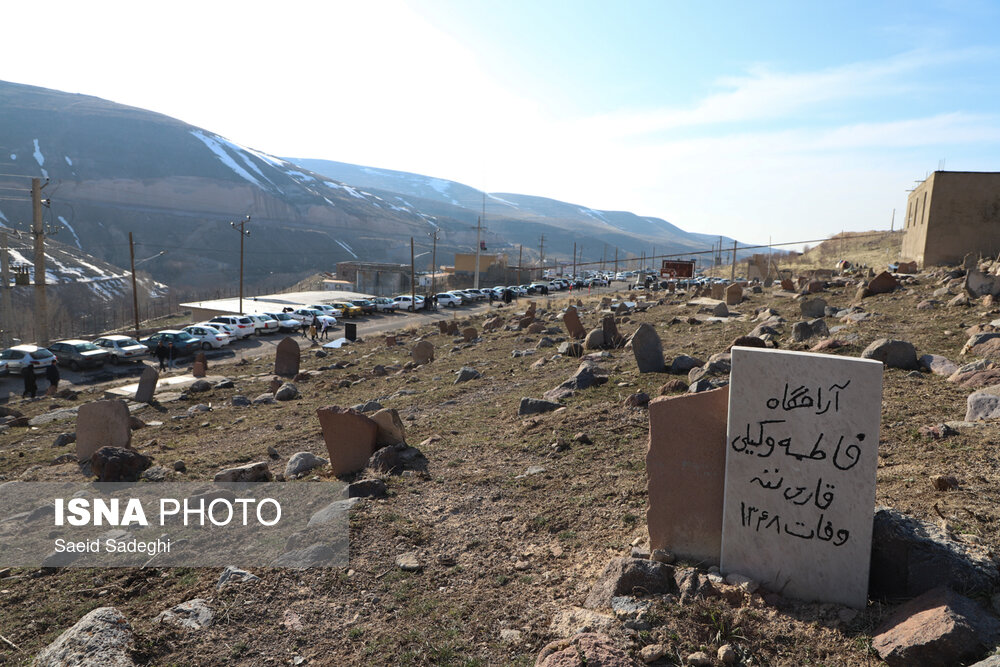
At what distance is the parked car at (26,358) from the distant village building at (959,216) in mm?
37401


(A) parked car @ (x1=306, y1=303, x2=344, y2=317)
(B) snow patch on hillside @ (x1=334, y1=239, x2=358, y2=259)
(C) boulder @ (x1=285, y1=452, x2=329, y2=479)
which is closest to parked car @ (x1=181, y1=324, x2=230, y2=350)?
(A) parked car @ (x1=306, y1=303, x2=344, y2=317)

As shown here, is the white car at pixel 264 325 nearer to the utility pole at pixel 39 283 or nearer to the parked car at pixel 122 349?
the parked car at pixel 122 349

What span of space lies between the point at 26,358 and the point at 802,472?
29.6 metres

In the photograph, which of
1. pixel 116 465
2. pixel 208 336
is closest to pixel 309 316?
pixel 208 336

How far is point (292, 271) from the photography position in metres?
120

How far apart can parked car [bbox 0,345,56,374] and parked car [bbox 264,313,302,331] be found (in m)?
13.8

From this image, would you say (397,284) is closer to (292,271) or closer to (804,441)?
(292,271)

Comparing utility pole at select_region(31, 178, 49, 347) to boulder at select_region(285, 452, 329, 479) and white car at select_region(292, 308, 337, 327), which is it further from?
boulder at select_region(285, 452, 329, 479)

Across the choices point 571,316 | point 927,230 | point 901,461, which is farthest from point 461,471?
point 927,230

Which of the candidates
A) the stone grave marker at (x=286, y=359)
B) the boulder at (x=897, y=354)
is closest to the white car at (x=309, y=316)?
the stone grave marker at (x=286, y=359)

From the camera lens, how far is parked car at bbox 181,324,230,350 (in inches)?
1236

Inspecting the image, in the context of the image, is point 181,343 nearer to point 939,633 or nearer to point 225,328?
point 225,328

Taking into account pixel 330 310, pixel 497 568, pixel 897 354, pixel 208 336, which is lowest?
pixel 208 336

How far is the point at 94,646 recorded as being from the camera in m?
4.20
